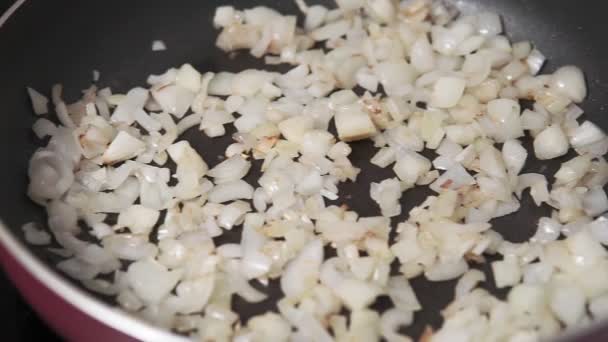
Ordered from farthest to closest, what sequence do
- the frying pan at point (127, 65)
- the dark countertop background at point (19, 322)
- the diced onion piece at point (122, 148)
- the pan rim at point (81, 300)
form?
1. the diced onion piece at point (122, 148)
2. the dark countertop background at point (19, 322)
3. the frying pan at point (127, 65)
4. the pan rim at point (81, 300)

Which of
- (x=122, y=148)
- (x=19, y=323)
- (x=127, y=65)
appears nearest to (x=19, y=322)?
(x=19, y=323)

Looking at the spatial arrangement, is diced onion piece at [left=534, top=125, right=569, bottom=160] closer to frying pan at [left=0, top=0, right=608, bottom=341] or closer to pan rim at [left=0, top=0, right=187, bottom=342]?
frying pan at [left=0, top=0, right=608, bottom=341]

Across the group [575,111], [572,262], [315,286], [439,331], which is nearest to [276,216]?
[315,286]

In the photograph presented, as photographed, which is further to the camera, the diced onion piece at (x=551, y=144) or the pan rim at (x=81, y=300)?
the diced onion piece at (x=551, y=144)

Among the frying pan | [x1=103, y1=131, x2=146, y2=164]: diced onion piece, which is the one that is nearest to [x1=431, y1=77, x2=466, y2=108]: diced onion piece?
the frying pan

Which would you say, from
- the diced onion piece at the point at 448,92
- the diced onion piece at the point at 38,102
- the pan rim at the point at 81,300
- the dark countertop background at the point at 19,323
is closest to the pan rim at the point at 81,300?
the pan rim at the point at 81,300

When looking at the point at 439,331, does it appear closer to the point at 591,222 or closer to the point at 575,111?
the point at 591,222

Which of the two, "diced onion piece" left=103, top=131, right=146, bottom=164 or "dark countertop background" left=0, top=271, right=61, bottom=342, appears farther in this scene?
"diced onion piece" left=103, top=131, right=146, bottom=164

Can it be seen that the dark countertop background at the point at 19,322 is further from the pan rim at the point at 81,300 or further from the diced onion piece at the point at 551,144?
the diced onion piece at the point at 551,144
